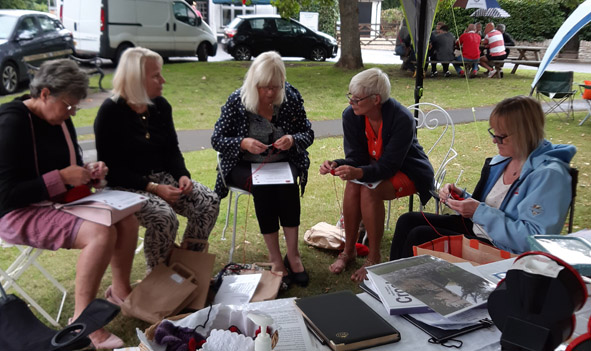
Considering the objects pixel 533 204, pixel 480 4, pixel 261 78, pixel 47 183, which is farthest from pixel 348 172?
pixel 480 4

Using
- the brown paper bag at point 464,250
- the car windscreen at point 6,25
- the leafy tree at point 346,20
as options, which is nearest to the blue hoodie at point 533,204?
the brown paper bag at point 464,250

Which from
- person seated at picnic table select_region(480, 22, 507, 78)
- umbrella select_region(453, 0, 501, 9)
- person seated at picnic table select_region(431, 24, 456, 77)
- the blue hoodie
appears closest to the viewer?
the blue hoodie

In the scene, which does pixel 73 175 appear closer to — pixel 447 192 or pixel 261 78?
pixel 261 78

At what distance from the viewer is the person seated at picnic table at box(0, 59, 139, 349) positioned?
7.36ft

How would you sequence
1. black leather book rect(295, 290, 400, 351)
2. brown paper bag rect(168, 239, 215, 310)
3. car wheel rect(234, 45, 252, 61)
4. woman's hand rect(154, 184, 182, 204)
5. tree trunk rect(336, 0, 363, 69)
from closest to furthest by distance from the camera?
1. black leather book rect(295, 290, 400, 351)
2. brown paper bag rect(168, 239, 215, 310)
3. woman's hand rect(154, 184, 182, 204)
4. tree trunk rect(336, 0, 363, 69)
5. car wheel rect(234, 45, 252, 61)

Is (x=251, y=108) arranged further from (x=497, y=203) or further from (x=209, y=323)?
(x=209, y=323)

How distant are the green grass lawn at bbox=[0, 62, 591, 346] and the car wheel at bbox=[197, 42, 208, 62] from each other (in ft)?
3.15

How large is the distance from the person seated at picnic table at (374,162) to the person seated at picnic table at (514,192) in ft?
1.68

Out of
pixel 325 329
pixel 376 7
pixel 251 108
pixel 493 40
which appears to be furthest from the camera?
pixel 376 7

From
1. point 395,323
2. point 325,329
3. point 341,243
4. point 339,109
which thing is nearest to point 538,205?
point 395,323

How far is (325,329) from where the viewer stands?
4.54 ft

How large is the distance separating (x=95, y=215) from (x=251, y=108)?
3.59 feet

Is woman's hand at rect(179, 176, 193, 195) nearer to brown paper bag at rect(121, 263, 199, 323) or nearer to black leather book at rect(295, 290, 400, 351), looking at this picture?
brown paper bag at rect(121, 263, 199, 323)

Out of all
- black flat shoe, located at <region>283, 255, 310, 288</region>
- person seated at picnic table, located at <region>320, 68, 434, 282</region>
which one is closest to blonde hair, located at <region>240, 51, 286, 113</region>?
person seated at picnic table, located at <region>320, 68, 434, 282</region>
